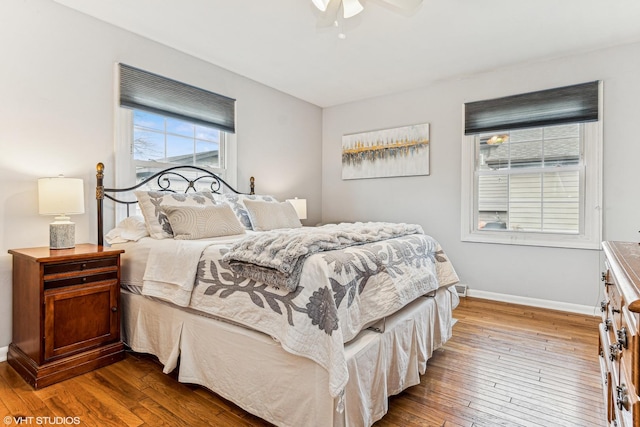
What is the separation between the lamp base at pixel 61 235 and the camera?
221 cm

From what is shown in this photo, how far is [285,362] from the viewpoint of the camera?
1.50 metres

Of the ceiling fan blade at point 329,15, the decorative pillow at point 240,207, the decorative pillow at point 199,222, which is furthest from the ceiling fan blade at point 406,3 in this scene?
the decorative pillow at point 240,207

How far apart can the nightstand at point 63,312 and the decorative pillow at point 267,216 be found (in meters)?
1.16

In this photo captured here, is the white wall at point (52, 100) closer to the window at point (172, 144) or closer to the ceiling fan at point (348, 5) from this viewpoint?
the window at point (172, 144)

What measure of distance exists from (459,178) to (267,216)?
2.33m

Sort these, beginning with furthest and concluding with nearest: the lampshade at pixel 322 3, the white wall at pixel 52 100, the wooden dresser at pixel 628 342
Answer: the white wall at pixel 52 100, the lampshade at pixel 322 3, the wooden dresser at pixel 628 342

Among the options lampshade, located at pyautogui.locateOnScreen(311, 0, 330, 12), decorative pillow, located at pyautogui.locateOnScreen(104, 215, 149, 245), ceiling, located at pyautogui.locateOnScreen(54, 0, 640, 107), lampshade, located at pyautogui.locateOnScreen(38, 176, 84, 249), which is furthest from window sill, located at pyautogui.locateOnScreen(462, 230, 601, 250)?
lampshade, located at pyautogui.locateOnScreen(38, 176, 84, 249)

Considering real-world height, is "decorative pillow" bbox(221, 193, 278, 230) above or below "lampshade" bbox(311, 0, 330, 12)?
below

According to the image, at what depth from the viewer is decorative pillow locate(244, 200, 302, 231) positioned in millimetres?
3111

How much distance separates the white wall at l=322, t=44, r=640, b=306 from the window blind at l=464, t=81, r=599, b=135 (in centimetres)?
8

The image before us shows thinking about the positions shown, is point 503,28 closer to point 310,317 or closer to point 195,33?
point 195,33

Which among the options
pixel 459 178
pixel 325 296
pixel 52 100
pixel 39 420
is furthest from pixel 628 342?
pixel 52 100

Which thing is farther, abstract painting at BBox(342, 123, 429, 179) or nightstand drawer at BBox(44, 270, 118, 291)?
abstract painting at BBox(342, 123, 429, 179)

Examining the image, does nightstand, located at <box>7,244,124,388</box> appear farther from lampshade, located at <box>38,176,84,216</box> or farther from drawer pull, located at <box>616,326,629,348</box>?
drawer pull, located at <box>616,326,629,348</box>
